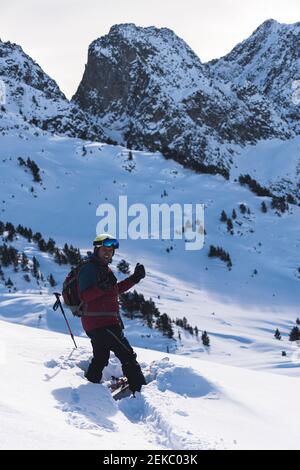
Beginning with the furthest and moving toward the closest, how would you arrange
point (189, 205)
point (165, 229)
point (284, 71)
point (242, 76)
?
point (242, 76)
point (284, 71)
point (189, 205)
point (165, 229)

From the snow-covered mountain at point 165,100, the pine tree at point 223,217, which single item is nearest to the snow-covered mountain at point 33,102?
the snow-covered mountain at point 165,100

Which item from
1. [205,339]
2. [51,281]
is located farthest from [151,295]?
[205,339]

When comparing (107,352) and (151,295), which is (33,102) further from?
(107,352)

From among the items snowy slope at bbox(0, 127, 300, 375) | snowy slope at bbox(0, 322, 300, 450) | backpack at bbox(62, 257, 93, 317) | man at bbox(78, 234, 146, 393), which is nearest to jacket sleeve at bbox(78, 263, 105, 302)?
man at bbox(78, 234, 146, 393)

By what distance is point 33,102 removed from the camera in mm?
51250

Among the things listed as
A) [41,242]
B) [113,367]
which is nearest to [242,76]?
[41,242]

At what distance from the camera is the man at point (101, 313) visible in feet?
18.2

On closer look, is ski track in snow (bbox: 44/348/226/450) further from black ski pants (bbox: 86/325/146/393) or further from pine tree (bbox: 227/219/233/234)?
pine tree (bbox: 227/219/233/234)

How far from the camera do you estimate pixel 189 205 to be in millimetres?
26625

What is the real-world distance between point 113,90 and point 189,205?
6269 cm

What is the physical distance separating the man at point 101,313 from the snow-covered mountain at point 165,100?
221 ft

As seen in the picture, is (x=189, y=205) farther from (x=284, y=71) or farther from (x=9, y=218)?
(x=284, y=71)

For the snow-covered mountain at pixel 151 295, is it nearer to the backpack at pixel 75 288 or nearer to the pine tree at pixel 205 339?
the pine tree at pixel 205 339

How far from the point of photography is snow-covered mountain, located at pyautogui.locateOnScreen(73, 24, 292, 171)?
249 feet
